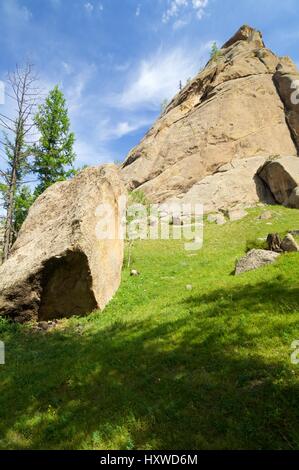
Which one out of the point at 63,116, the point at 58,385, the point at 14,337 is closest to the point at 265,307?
the point at 58,385

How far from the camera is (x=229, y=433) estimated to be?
588 centimetres

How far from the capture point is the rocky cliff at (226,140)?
156 feet

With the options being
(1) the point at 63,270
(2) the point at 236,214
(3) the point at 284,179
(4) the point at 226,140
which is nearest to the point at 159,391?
(1) the point at 63,270

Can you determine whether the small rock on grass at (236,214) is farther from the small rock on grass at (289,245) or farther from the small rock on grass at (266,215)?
the small rock on grass at (289,245)

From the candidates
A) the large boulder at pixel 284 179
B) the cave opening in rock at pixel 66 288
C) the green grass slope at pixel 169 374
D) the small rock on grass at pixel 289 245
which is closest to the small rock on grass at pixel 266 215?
the large boulder at pixel 284 179

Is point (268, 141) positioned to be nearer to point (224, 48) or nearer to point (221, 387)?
point (224, 48)

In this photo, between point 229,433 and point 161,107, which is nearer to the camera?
point 229,433

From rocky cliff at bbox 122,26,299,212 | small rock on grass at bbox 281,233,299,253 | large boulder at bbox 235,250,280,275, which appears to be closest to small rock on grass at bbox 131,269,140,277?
large boulder at bbox 235,250,280,275

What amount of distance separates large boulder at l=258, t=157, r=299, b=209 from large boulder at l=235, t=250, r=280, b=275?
26066 mm

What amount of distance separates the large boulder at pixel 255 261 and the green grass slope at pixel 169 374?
101cm

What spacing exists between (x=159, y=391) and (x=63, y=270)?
28.8ft

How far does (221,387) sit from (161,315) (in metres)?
5.57

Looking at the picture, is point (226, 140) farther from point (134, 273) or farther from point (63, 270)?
point (63, 270)

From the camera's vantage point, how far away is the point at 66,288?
15.5 meters
